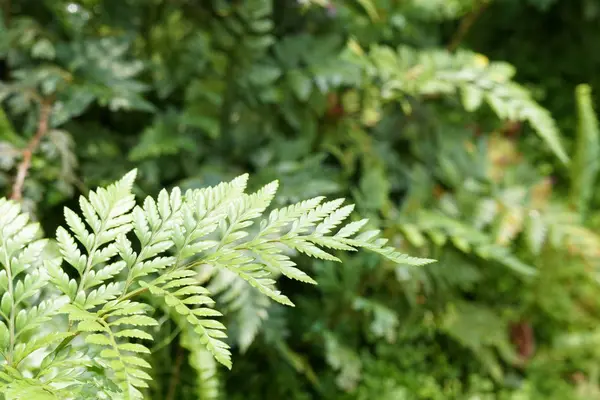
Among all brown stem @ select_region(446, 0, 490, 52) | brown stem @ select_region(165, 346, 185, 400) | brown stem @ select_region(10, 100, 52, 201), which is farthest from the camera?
brown stem @ select_region(446, 0, 490, 52)

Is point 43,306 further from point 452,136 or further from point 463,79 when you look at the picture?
point 452,136

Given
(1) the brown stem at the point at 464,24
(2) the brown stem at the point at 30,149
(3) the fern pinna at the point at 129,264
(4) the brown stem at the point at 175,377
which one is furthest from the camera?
(1) the brown stem at the point at 464,24

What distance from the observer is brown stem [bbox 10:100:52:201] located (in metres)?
1.24

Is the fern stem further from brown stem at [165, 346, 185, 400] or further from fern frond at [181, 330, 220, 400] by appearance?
brown stem at [165, 346, 185, 400]

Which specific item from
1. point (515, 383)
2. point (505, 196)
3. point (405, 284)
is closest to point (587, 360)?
point (515, 383)

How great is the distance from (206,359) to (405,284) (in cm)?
63

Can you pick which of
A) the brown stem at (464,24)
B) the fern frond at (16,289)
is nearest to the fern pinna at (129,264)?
the fern frond at (16,289)

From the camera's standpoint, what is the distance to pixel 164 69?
1511mm

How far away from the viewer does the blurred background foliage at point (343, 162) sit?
55.3 inches

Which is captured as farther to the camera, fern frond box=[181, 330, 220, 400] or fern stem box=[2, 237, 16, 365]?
fern frond box=[181, 330, 220, 400]

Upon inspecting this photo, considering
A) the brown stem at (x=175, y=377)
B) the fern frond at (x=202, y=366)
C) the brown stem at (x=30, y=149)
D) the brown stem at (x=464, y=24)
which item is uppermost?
the brown stem at (x=464, y=24)

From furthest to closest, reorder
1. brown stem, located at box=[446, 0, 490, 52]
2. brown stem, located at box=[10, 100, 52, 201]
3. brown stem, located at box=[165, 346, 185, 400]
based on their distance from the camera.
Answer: brown stem, located at box=[446, 0, 490, 52] < brown stem, located at box=[165, 346, 185, 400] < brown stem, located at box=[10, 100, 52, 201]

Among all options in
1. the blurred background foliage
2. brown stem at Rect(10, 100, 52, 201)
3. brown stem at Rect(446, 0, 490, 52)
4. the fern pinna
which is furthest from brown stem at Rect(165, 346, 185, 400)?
brown stem at Rect(446, 0, 490, 52)

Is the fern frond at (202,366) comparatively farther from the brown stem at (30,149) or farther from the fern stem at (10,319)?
the fern stem at (10,319)
